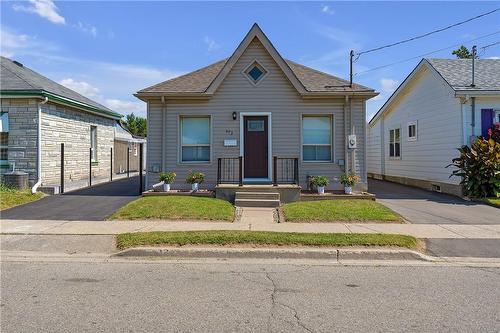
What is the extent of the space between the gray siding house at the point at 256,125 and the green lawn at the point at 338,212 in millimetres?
2277

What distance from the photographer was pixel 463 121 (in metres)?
14.2

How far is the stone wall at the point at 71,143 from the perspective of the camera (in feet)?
48.7

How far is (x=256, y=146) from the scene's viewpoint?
1401 cm

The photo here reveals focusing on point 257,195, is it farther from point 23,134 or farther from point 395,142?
point 395,142

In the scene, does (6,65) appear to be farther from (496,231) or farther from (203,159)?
(496,231)

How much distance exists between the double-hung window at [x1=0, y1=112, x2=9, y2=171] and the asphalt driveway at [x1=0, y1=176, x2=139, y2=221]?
98.9 inches

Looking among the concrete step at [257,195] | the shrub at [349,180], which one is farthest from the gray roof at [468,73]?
the concrete step at [257,195]

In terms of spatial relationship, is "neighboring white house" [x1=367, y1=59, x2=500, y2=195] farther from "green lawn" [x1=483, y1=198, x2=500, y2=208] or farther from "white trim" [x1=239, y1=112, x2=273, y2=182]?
"white trim" [x1=239, y1=112, x2=273, y2=182]

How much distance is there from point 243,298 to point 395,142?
17674mm

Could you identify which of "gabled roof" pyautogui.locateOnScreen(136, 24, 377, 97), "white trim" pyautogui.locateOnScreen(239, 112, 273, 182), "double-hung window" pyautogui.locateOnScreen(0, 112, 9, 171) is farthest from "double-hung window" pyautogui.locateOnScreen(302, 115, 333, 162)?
"double-hung window" pyautogui.locateOnScreen(0, 112, 9, 171)

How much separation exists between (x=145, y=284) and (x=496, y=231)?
7743mm

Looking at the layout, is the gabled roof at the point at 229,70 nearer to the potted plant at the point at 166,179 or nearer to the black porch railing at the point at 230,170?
the black porch railing at the point at 230,170

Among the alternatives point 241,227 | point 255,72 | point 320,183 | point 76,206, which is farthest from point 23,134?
point 320,183

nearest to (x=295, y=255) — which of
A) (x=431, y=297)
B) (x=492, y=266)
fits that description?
(x=431, y=297)
